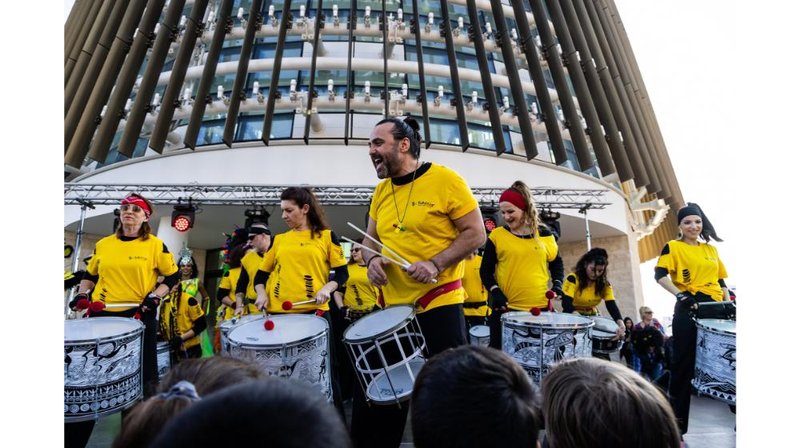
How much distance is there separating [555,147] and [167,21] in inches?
311

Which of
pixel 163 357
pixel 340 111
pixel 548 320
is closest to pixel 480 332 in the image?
pixel 548 320

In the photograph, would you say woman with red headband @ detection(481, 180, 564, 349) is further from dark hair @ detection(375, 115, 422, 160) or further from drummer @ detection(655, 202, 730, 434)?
dark hair @ detection(375, 115, 422, 160)

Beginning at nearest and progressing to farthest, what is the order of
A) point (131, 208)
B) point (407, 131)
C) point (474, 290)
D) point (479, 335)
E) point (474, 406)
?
point (474, 406) → point (407, 131) → point (131, 208) → point (479, 335) → point (474, 290)

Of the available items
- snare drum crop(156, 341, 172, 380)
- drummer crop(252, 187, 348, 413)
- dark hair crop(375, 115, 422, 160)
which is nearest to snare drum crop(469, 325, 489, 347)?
drummer crop(252, 187, 348, 413)

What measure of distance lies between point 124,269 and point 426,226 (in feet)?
9.11

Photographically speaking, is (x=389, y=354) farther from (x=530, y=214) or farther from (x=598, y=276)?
(x=598, y=276)

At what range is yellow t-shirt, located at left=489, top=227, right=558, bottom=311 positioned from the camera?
12.7 ft

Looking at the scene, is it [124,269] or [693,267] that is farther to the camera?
[693,267]

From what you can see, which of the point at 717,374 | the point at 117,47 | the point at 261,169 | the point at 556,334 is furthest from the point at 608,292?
the point at 261,169

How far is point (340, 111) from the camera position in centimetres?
1548

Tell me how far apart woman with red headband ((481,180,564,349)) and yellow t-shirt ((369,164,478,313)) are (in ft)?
4.67

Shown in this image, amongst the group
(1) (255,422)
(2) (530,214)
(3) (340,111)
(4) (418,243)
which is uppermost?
(3) (340,111)

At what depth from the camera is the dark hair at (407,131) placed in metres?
2.60

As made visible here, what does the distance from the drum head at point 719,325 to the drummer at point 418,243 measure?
6.71 ft
